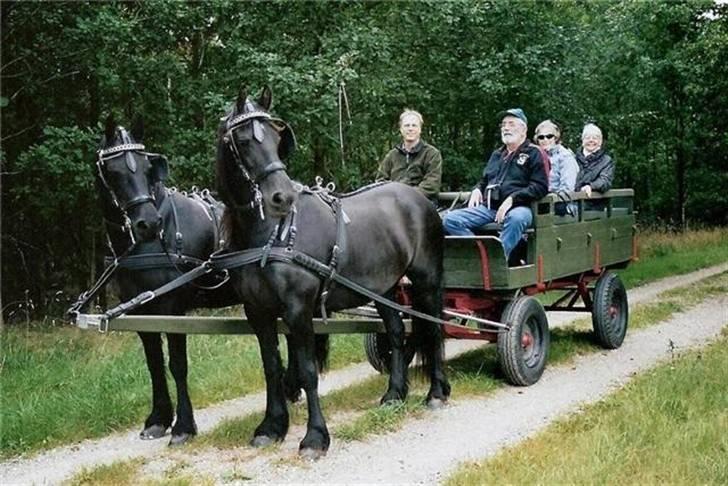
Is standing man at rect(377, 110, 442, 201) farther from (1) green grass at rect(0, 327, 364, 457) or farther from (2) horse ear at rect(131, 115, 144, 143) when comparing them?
(2) horse ear at rect(131, 115, 144, 143)

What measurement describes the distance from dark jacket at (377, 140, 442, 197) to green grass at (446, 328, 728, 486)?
7.57 feet

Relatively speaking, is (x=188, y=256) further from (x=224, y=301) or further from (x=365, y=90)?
(x=365, y=90)

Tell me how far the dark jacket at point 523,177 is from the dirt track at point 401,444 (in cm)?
163

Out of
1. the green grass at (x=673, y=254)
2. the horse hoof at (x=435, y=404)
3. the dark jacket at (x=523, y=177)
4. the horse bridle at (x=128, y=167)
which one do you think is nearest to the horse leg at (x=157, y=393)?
the horse bridle at (x=128, y=167)

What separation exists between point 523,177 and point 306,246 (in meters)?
2.54

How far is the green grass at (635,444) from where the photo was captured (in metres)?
4.62

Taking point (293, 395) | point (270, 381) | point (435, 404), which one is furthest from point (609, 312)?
point (270, 381)

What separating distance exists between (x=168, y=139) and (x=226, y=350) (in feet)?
15.4

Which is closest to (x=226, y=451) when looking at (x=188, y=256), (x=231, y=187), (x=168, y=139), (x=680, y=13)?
(x=188, y=256)

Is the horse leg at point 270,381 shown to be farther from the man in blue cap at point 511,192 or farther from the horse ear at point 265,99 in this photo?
the man in blue cap at point 511,192

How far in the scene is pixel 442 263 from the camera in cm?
684

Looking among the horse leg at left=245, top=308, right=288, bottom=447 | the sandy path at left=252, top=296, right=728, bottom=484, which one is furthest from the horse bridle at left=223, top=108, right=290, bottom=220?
the sandy path at left=252, top=296, right=728, bottom=484

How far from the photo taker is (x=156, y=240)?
18.7ft

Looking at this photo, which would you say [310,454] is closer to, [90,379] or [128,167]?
[128,167]
